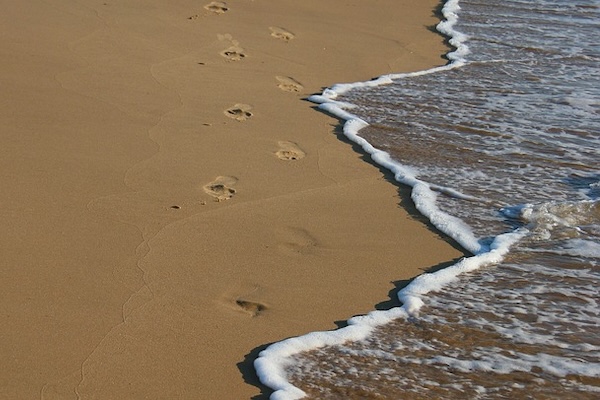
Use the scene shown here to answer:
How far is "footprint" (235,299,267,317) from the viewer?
3.51 metres

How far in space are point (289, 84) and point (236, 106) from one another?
85cm

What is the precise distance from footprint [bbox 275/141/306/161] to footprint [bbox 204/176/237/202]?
0.53 m

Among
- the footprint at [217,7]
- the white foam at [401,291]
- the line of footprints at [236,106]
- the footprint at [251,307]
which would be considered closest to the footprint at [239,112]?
the line of footprints at [236,106]

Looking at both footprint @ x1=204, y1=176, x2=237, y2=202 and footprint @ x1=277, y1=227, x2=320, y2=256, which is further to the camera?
footprint @ x1=204, y1=176, x2=237, y2=202

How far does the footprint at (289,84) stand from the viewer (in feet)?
21.7

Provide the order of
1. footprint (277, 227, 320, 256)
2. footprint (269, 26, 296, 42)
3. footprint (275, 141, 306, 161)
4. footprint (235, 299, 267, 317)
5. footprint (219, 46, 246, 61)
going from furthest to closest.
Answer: footprint (269, 26, 296, 42) → footprint (219, 46, 246, 61) → footprint (275, 141, 306, 161) → footprint (277, 227, 320, 256) → footprint (235, 299, 267, 317)

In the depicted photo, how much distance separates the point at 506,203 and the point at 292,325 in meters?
1.85

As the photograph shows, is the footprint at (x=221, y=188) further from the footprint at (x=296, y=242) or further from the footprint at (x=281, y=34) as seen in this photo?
the footprint at (x=281, y=34)

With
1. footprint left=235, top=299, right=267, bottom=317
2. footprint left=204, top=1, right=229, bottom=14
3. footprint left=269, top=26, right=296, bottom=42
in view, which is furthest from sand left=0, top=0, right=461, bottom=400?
footprint left=204, top=1, right=229, bottom=14

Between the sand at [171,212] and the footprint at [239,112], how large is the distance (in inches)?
0.6

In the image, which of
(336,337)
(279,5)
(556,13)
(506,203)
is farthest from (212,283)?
(556,13)

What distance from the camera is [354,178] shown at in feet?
16.6

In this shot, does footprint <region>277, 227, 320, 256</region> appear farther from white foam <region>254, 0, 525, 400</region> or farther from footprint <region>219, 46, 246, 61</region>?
footprint <region>219, 46, 246, 61</region>

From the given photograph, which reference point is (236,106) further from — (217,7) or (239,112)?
(217,7)
